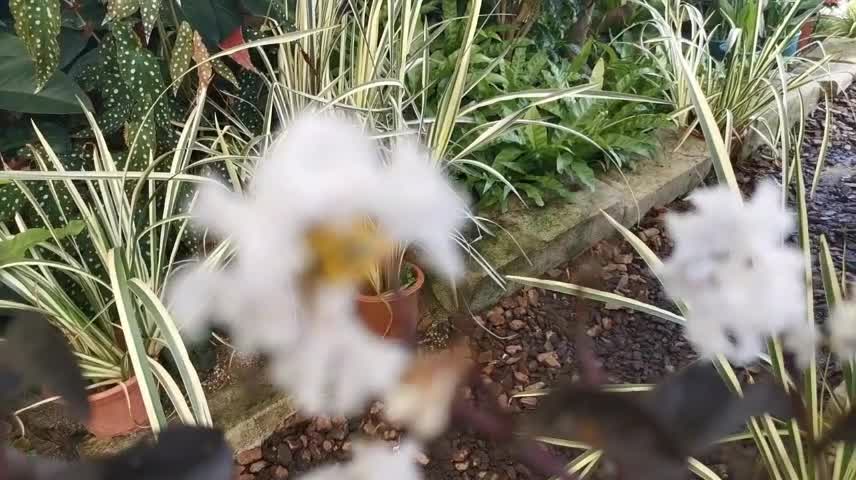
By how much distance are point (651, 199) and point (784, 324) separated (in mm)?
1526

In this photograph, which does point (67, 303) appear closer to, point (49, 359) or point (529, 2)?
point (49, 359)

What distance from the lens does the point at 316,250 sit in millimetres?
157

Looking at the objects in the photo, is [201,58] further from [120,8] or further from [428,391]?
[428,391]

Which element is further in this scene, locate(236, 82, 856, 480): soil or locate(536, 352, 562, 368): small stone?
locate(536, 352, 562, 368): small stone

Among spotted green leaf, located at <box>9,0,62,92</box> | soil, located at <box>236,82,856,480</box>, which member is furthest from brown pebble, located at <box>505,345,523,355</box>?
spotted green leaf, located at <box>9,0,62,92</box>

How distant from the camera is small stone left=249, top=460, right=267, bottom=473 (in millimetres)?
1105

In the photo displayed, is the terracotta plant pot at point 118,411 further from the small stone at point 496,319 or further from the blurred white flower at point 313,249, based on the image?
the blurred white flower at point 313,249

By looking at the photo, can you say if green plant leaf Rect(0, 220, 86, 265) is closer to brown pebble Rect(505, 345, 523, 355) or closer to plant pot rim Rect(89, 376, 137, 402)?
plant pot rim Rect(89, 376, 137, 402)

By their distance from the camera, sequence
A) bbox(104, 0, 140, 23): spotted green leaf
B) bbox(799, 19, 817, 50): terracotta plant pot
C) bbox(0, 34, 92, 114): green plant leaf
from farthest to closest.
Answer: bbox(799, 19, 817, 50): terracotta plant pot, bbox(0, 34, 92, 114): green plant leaf, bbox(104, 0, 140, 23): spotted green leaf

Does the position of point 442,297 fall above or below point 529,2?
below

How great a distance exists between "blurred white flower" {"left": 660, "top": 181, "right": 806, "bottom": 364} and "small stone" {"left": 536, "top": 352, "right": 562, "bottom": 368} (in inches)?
42.4

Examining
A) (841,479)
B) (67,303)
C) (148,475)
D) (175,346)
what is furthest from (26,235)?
(841,479)

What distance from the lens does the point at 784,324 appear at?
205 mm

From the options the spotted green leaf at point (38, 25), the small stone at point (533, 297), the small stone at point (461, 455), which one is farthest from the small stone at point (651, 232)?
the spotted green leaf at point (38, 25)
